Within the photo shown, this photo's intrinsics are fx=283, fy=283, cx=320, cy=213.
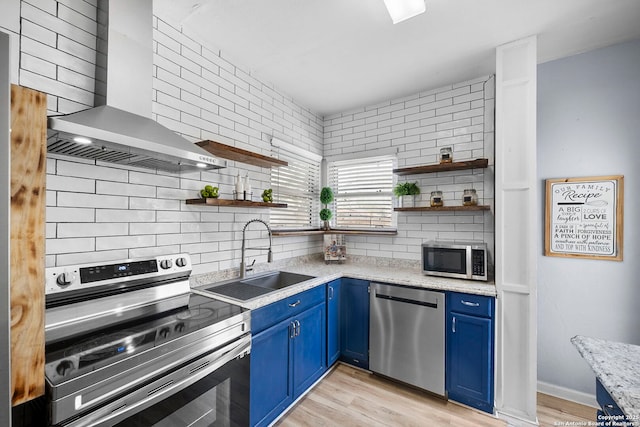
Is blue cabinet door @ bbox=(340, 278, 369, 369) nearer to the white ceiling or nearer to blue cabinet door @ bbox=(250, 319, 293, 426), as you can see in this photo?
blue cabinet door @ bbox=(250, 319, 293, 426)

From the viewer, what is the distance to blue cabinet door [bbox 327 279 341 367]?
2.63 m

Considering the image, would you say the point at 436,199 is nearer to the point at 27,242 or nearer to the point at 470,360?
the point at 470,360

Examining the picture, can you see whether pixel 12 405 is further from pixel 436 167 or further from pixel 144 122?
pixel 436 167

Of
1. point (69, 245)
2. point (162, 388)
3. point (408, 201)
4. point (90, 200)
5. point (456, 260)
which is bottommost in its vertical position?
point (162, 388)

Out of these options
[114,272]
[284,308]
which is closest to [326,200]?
[284,308]

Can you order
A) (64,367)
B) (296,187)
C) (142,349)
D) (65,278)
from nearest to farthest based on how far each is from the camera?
(64,367), (142,349), (65,278), (296,187)

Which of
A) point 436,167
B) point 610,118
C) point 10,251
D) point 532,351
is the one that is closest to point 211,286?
point 10,251

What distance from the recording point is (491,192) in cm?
269

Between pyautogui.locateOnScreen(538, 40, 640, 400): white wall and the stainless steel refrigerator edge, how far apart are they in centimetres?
330

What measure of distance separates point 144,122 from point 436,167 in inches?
94.0

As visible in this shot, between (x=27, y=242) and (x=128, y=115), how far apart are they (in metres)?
0.89

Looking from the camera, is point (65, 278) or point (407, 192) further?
point (407, 192)

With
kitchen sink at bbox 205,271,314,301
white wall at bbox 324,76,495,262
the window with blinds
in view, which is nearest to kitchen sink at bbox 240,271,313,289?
kitchen sink at bbox 205,271,314,301

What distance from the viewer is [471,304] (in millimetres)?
2223
